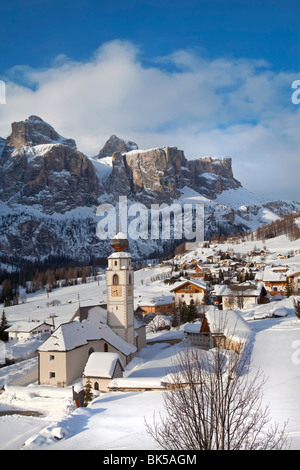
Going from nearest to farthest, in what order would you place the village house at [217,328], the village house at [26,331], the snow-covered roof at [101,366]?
the snow-covered roof at [101,366] < the village house at [217,328] < the village house at [26,331]

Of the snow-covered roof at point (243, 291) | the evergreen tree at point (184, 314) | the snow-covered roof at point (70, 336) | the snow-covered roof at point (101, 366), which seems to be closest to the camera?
the snow-covered roof at point (101, 366)

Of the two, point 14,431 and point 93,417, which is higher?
point 93,417

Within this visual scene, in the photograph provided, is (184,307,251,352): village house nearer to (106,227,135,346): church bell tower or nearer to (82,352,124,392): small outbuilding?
(106,227,135,346): church bell tower

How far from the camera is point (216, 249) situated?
14850 cm

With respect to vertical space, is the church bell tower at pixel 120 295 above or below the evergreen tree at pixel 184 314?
above

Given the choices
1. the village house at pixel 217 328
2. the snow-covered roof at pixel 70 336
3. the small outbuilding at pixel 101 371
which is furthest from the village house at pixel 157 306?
the small outbuilding at pixel 101 371

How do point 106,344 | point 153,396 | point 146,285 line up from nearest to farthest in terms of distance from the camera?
point 153,396, point 106,344, point 146,285

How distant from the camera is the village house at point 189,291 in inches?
2662

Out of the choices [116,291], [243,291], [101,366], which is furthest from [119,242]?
[243,291]

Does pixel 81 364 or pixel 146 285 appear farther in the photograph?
pixel 146 285

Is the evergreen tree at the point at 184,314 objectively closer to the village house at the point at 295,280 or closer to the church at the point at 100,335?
the church at the point at 100,335

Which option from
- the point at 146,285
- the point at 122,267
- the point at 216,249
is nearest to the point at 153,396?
the point at 122,267

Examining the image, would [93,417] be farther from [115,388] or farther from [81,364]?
[81,364]
